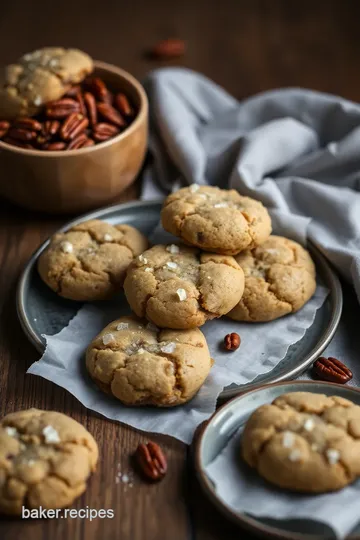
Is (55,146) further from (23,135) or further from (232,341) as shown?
(232,341)

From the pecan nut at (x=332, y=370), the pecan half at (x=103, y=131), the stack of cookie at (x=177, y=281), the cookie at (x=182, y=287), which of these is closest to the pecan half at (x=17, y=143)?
the pecan half at (x=103, y=131)

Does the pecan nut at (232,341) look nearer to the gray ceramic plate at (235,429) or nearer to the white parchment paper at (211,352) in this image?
the white parchment paper at (211,352)

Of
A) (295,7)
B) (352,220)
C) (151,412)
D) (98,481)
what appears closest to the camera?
(98,481)

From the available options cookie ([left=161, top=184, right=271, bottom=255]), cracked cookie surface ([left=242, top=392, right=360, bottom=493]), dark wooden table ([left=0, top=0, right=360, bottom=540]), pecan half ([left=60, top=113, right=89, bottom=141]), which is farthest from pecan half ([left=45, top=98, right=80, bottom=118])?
cracked cookie surface ([left=242, top=392, right=360, bottom=493])

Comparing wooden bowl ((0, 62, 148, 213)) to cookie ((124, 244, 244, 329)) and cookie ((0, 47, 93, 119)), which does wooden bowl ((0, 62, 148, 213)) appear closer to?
cookie ((0, 47, 93, 119))

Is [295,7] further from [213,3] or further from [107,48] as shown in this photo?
[107,48]

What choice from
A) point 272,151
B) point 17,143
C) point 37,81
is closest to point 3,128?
point 17,143

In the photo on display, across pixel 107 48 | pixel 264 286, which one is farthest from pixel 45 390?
pixel 107 48
